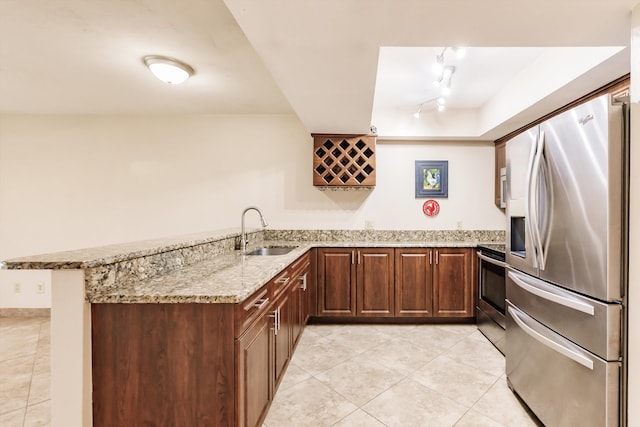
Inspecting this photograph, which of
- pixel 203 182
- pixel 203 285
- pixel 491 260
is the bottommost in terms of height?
pixel 491 260

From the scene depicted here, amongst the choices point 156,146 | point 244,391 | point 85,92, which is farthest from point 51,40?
point 244,391

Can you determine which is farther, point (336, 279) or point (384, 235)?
point (384, 235)

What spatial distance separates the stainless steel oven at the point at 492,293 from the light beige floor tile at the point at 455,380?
0.54 m

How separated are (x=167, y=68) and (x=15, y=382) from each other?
2.61m

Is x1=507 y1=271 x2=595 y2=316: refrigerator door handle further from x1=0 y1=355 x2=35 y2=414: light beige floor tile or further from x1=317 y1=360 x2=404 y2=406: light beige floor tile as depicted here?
x1=0 y1=355 x2=35 y2=414: light beige floor tile

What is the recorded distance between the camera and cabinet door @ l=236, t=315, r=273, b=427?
1.21 meters

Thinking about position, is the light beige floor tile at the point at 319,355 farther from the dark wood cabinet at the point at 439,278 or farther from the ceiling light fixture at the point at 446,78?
the ceiling light fixture at the point at 446,78

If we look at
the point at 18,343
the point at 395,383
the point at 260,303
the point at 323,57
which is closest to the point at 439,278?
the point at 395,383

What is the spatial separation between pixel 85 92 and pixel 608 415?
4.48m

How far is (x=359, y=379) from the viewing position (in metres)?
2.11

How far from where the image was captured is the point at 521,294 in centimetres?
181

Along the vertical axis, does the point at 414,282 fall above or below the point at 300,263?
below

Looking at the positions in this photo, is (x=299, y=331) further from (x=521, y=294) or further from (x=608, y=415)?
(x=608, y=415)

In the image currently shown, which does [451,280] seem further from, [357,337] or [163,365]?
[163,365]
